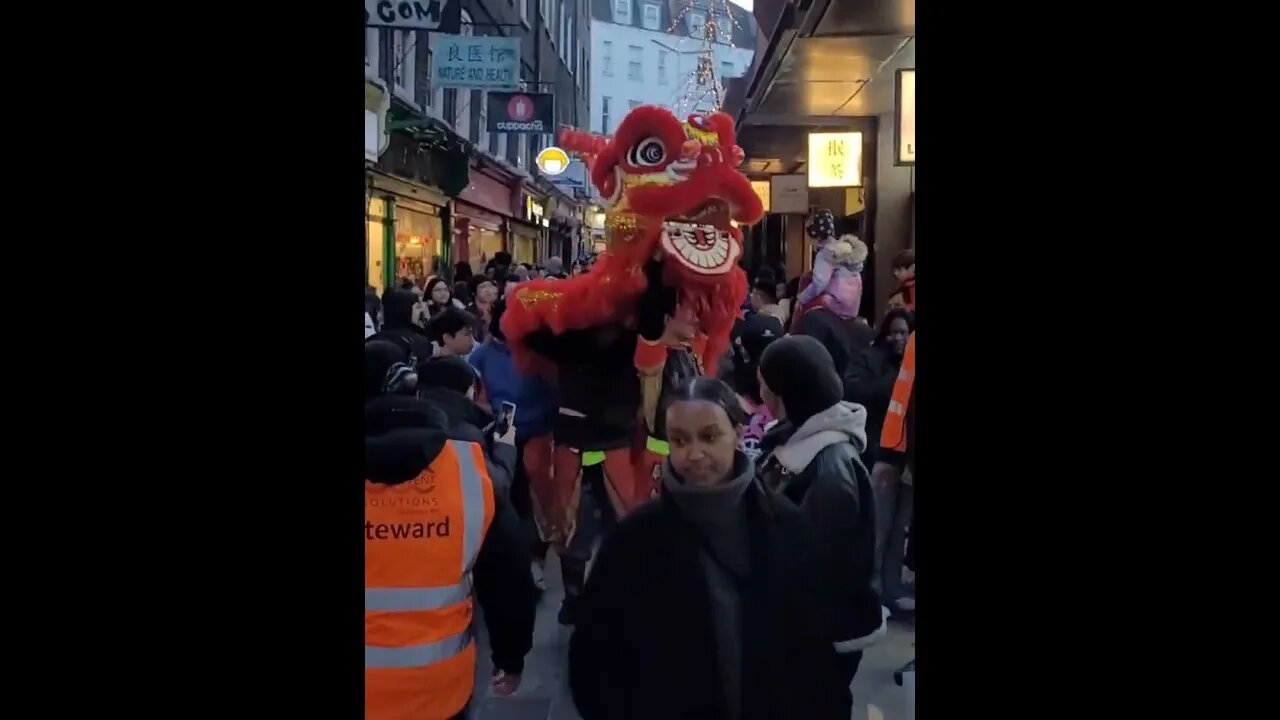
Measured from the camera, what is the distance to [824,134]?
5.74 meters

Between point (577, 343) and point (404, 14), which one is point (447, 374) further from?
point (404, 14)

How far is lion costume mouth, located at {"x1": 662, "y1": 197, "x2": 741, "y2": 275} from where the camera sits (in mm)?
2672

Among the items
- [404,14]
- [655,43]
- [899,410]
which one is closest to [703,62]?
[655,43]

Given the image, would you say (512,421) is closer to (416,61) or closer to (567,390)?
(567,390)

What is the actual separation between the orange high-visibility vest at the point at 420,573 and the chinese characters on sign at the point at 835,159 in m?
4.04

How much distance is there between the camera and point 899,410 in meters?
2.10

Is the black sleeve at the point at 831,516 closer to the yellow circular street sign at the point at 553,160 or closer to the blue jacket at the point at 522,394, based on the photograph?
the blue jacket at the point at 522,394

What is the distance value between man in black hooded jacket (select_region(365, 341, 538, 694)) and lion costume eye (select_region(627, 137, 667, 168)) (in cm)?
94

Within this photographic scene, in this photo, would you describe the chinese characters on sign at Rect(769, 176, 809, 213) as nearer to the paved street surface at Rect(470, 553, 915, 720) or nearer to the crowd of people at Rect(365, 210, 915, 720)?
the paved street surface at Rect(470, 553, 915, 720)

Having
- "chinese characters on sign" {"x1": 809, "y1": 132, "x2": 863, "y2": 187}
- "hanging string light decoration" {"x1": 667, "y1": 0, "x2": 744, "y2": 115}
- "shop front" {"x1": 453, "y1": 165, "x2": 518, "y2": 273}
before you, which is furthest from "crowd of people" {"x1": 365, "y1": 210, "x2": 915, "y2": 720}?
"shop front" {"x1": 453, "y1": 165, "x2": 518, "y2": 273}

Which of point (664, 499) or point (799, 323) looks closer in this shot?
point (664, 499)
